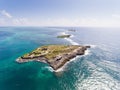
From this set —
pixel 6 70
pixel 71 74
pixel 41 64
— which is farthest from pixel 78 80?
pixel 6 70

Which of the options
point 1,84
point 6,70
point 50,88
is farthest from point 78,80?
point 6,70

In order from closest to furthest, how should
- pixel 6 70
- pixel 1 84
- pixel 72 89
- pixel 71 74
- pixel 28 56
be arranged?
1. pixel 72 89
2. pixel 1 84
3. pixel 71 74
4. pixel 6 70
5. pixel 28 56

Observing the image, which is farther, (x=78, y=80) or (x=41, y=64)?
(x=41, y=64)

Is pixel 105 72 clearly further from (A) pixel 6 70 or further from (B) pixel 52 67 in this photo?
(A) pixel 6 70

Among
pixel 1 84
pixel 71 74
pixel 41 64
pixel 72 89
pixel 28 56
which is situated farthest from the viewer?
pixel 28 56

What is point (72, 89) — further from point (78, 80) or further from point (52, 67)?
point (52, 67)

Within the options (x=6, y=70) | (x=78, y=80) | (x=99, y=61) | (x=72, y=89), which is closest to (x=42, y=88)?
(x=72, y=89)

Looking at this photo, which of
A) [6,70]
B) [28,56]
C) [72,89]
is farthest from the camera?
[28,56]

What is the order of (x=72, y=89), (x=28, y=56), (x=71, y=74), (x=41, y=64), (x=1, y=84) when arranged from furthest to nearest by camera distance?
(x=28, y=56) < (x=41, y=64) < (x=71, y=74) < (x=1, y=84) < (x=72, y=89)

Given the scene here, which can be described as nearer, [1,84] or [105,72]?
[1,84]
